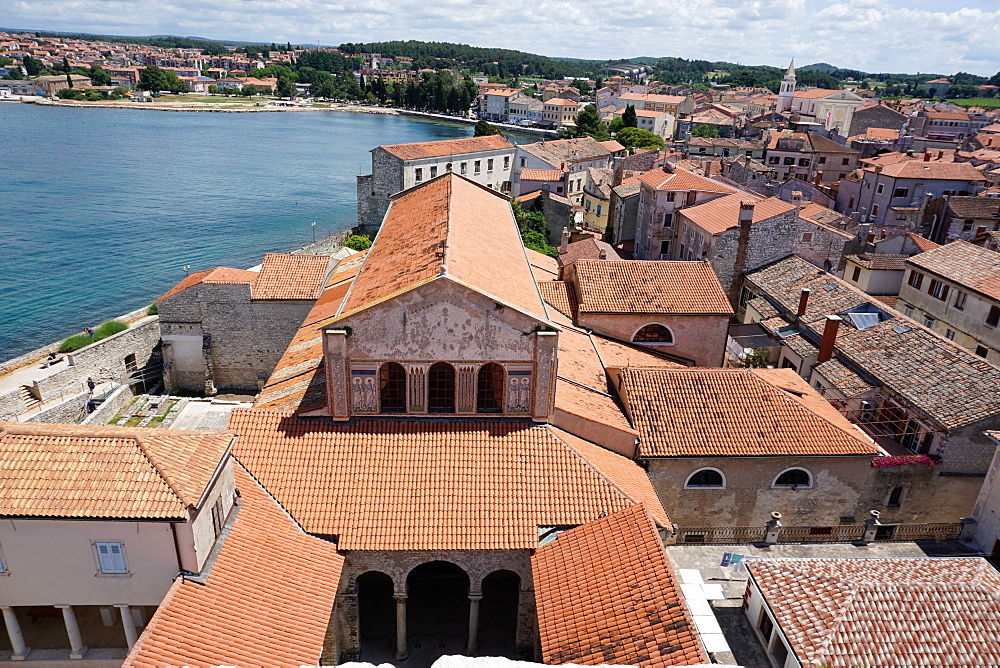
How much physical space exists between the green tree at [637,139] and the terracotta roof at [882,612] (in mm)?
97383

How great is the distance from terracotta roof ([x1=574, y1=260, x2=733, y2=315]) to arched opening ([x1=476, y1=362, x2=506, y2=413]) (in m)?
10.0

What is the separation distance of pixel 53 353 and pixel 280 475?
97.7ft

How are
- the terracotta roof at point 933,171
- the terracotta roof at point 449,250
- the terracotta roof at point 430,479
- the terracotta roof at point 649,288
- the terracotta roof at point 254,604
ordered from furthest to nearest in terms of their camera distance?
the terracotta roof at point 933,171, the terracotta roof at point 649,288, the terracotta roof at point 449,250, the terracotta roof at point 430,479, the terracotta roof at point 254,604

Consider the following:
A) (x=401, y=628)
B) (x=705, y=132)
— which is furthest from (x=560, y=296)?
(x=705, y=132)

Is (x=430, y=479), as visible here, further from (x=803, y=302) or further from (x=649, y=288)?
(x=803, y=302)

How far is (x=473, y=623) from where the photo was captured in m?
18.2

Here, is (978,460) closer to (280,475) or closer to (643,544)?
(643,544)

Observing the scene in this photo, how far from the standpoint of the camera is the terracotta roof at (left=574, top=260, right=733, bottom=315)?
2972 cm

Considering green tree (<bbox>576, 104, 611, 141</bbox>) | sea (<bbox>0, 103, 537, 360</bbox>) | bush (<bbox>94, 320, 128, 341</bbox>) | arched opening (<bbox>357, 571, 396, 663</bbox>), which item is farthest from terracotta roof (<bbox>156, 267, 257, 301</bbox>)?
green tree (<bbox>576, 104, 611, 141</bbox>)

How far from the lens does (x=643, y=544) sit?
1609 cm

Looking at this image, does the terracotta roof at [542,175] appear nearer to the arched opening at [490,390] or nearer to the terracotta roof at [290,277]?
the terracotta roof at [290,277]

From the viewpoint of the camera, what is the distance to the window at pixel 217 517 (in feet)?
50.8

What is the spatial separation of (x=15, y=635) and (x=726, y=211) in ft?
138

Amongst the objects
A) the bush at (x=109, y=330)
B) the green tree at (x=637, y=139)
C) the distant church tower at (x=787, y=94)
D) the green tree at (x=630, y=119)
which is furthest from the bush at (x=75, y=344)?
the distant church tower at (x=787, y=94)
